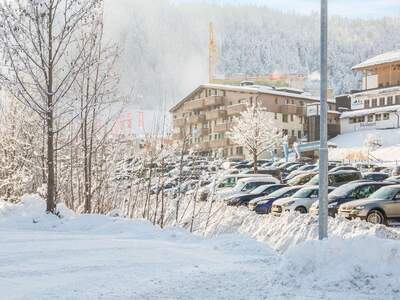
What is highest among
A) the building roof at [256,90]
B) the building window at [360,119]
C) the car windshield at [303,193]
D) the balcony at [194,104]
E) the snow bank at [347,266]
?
→ the building roof at [256,90]

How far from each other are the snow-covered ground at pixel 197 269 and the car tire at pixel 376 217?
1054cm

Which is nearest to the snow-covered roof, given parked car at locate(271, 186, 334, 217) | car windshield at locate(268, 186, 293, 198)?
car windshield at locate(268, 186, 293, 198)

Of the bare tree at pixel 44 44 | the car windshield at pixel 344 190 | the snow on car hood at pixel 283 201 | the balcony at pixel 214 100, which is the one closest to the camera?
the bare tree at pixel 44 44

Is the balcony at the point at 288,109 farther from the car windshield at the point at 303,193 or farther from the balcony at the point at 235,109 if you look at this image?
the car windshield at the point at 303,193

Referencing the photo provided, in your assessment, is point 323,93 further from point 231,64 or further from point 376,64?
point 231,64

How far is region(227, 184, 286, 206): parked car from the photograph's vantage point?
93.7ft

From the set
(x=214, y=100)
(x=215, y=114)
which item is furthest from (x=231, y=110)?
(x=214, y=100)

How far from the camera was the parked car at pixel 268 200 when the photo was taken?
2556 centimetres

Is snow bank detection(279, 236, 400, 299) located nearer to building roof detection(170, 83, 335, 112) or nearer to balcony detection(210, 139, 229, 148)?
building roof detection(170, 83, 335, 112)

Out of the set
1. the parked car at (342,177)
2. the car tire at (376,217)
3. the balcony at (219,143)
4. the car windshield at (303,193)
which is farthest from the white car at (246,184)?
the balcony at (219,143)

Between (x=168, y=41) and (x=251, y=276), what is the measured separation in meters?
187

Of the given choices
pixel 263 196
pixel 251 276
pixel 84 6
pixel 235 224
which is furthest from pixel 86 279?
pixel 263 196

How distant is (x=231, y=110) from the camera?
2734 inches

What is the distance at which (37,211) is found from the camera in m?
13.1
